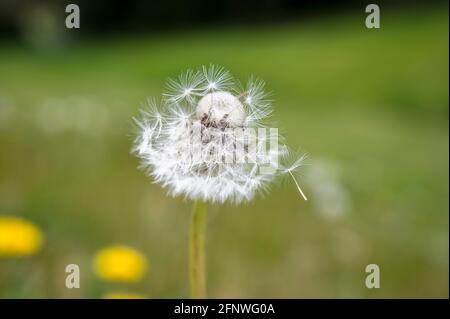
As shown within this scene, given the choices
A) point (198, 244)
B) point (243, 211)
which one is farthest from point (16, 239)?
point (243, 211)

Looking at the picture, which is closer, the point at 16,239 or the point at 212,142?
the point at 212,142

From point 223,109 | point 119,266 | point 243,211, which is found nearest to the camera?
point 223,109

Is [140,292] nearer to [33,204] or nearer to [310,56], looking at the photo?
[33,204]

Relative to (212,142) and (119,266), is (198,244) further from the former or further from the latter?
(119,266)

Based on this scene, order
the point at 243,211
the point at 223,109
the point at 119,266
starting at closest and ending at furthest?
the point at 223,109 → the point at 119,266 → the point at 243,211

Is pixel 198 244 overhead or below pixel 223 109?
below

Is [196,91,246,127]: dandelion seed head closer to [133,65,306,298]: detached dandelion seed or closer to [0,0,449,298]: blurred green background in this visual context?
[133,65,306,298]: detached dandelion seed
